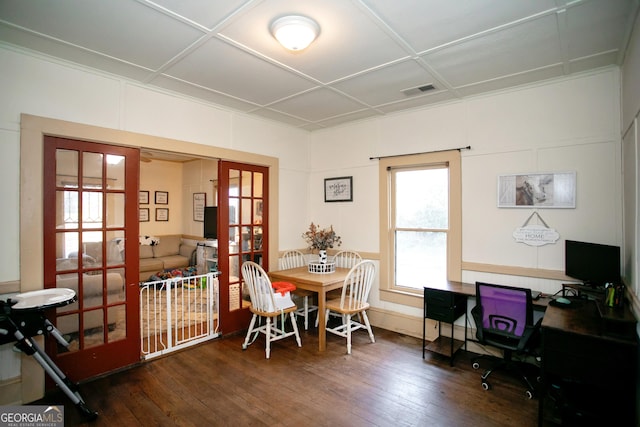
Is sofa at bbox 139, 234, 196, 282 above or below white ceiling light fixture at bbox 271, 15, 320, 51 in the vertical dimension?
Result: below

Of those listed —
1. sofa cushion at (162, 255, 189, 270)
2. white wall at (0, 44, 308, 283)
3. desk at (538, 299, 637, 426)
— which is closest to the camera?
desk at (538, 299, 637, 426)

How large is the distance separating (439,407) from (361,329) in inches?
68.8

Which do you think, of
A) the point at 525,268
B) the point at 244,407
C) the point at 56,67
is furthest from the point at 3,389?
the point at 525,268

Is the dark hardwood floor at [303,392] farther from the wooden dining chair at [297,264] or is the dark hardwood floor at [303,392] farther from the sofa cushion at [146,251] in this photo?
the sofa cushion at [146,251]

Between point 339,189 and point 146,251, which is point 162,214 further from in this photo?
point 339,189

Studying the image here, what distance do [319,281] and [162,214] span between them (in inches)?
211

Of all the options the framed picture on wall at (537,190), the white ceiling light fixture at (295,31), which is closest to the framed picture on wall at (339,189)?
the framed picture on wall at (537,190)

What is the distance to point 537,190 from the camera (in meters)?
3.17

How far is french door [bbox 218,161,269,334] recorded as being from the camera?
393 cm

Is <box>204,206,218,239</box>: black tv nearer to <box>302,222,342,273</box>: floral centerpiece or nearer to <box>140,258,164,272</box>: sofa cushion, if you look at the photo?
<box>140,258,164,272</box>: sofa cushion

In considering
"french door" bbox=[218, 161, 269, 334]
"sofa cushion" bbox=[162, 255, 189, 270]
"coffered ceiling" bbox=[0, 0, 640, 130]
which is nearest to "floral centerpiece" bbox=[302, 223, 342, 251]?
"french door" bbox=[218, 161, 269, 334]

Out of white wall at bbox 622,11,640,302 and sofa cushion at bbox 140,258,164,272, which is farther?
sofa cushion at bbox 140,258,164,272

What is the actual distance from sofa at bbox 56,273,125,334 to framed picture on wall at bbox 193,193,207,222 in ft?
13.5

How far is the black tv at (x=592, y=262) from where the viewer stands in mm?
2463
